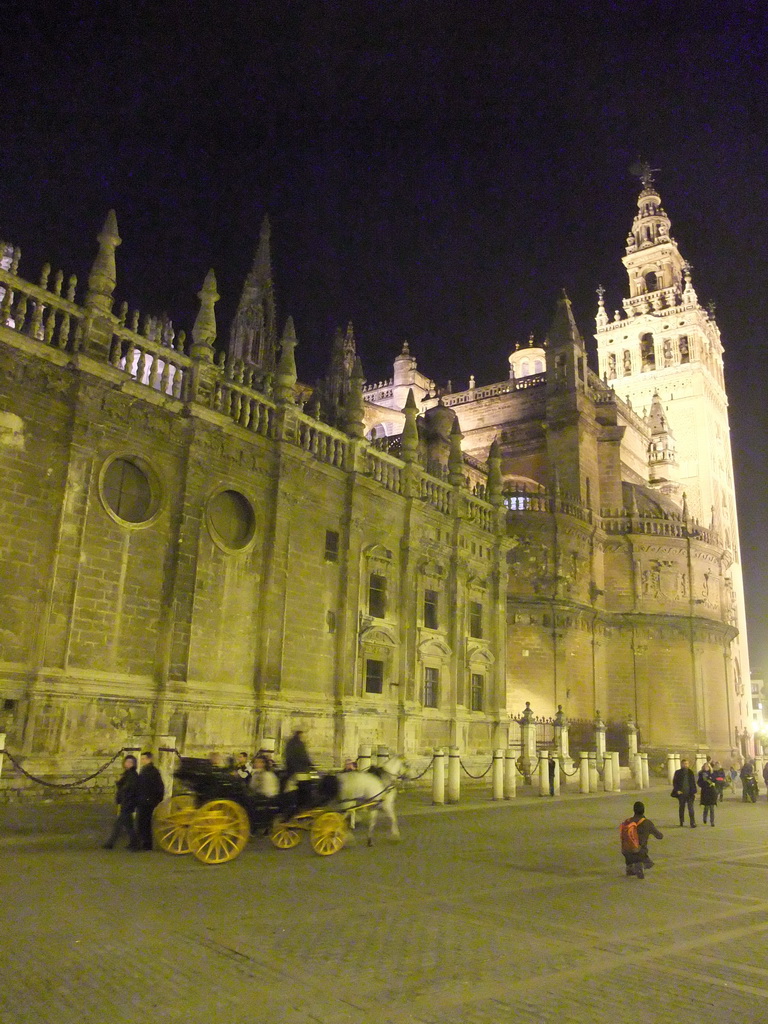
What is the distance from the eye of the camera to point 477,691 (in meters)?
28.3

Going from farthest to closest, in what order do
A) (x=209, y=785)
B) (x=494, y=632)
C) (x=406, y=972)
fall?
(x=494, y=632) < (x=209, y=785) < (x=406, y=972)

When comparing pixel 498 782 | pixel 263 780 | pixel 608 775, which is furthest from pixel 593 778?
pixel 263 780

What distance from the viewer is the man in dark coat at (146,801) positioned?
11.2 m

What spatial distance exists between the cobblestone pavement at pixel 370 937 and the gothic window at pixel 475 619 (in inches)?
636

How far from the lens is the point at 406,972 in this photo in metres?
6.17

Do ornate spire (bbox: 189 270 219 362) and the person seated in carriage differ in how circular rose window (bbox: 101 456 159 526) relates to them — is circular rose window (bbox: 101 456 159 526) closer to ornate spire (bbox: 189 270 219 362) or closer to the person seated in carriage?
ornate spire (bbox: 189 270 219 362)

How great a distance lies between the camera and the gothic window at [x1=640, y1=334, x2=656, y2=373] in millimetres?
76188

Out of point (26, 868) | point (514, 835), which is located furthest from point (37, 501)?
point (514, 835)

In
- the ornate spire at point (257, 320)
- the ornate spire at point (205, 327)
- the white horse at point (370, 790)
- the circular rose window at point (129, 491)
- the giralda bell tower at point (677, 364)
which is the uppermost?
the giralda bell tower at point (677, 364)

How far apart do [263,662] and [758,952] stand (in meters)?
14.2

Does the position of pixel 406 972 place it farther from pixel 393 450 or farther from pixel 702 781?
pixel 393 450

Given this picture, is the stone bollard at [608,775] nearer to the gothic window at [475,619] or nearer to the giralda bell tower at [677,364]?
the gothic window at [475,619]

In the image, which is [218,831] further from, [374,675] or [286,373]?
[286,373]

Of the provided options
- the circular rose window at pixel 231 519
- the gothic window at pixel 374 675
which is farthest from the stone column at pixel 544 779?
the circular rose window at pixel 231 519
